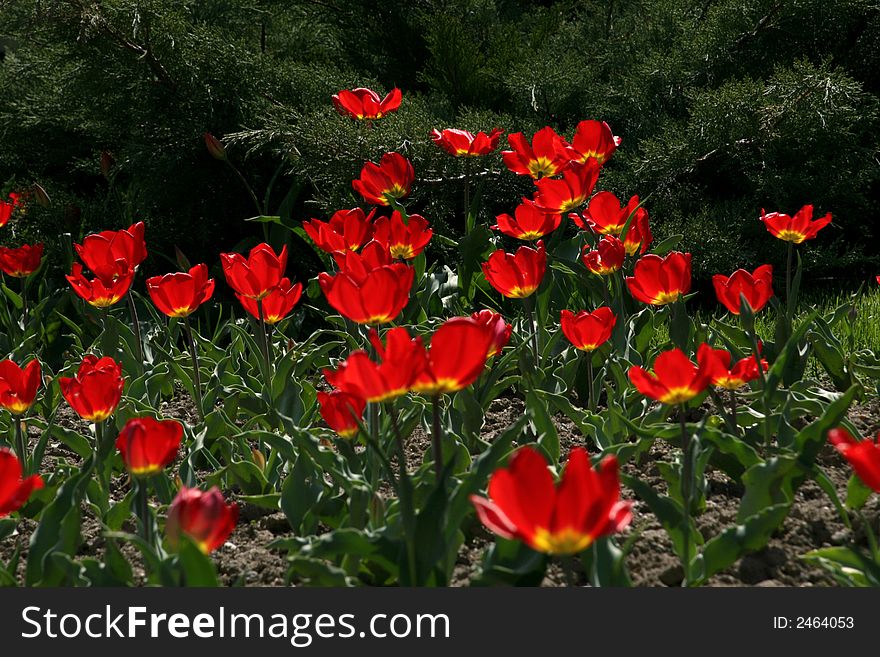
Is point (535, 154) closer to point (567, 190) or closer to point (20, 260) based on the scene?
point (567, 190)

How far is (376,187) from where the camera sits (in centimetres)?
286

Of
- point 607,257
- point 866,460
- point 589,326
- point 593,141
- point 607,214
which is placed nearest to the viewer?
point 866,460

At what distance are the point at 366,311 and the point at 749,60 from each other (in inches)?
112

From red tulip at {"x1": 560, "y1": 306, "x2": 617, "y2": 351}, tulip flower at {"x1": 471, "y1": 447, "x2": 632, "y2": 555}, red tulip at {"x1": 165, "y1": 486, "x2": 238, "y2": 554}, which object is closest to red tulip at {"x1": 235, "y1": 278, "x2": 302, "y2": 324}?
red tulip at {"x1": 560, "y1": 306, "x2": 617, "y2": 351}

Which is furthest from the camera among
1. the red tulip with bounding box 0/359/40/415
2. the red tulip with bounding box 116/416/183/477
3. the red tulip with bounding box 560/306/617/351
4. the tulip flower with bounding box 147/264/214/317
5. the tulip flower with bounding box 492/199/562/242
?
the tulip flower with bounding box 492/199/562/242

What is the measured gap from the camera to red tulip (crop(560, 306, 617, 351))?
76.8 inches

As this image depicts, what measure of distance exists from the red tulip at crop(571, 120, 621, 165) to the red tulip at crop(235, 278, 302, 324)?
3.26 ft

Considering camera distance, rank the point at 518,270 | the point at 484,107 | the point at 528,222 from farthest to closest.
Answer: the point at 484,107 → the point at 528,222 → the point at 518,270

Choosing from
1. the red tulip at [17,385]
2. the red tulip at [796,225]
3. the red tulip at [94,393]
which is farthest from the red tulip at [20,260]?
the red tulip at [796,225]

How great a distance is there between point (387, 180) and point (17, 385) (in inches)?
52.8

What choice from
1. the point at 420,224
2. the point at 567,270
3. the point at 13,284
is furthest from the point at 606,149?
the point at 13,284

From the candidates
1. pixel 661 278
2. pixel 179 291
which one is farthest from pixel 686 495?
pixel 179 291

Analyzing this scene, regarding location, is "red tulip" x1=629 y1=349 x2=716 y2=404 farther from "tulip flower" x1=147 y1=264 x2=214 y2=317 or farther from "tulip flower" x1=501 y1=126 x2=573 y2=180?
"tulip flower" x1=501 y1=126 x2=573 y2=180

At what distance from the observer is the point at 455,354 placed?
121 centimetres
